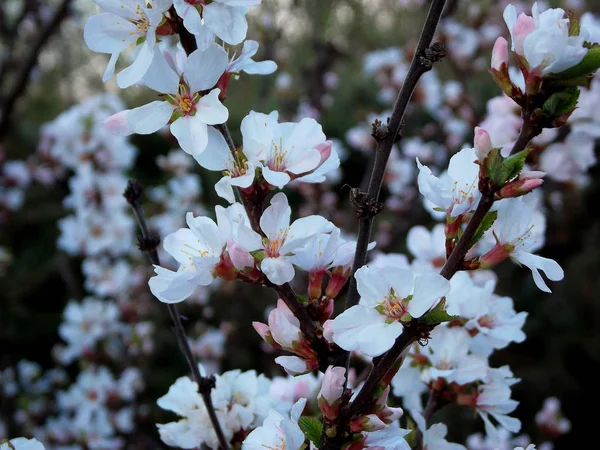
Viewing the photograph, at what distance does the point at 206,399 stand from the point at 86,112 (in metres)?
2.30

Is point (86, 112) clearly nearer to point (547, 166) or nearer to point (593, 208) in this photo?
point (547, 166)

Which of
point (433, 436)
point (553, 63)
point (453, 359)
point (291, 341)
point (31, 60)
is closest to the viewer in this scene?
point (553, 63)

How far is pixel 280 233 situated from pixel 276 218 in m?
0.02

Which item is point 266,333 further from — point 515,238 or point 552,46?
point 552,46

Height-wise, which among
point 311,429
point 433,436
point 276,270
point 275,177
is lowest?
point 433,436

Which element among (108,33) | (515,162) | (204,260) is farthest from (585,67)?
(108,33)

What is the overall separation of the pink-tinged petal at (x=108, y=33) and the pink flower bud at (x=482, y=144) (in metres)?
0.53

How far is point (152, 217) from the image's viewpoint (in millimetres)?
3615

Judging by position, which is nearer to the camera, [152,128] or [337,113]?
[152,128]

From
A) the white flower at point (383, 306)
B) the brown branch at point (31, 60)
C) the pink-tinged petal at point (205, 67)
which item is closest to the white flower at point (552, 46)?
the white flower at point (383, 306)

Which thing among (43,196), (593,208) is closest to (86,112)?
(43,196)

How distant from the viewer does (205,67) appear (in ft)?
2.63

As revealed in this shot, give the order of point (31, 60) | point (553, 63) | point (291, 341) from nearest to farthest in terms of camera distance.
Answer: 1. point (553, 63)
2. point (291, 341)
3. point (31, 60)

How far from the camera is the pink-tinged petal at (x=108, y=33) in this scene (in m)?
0.86
